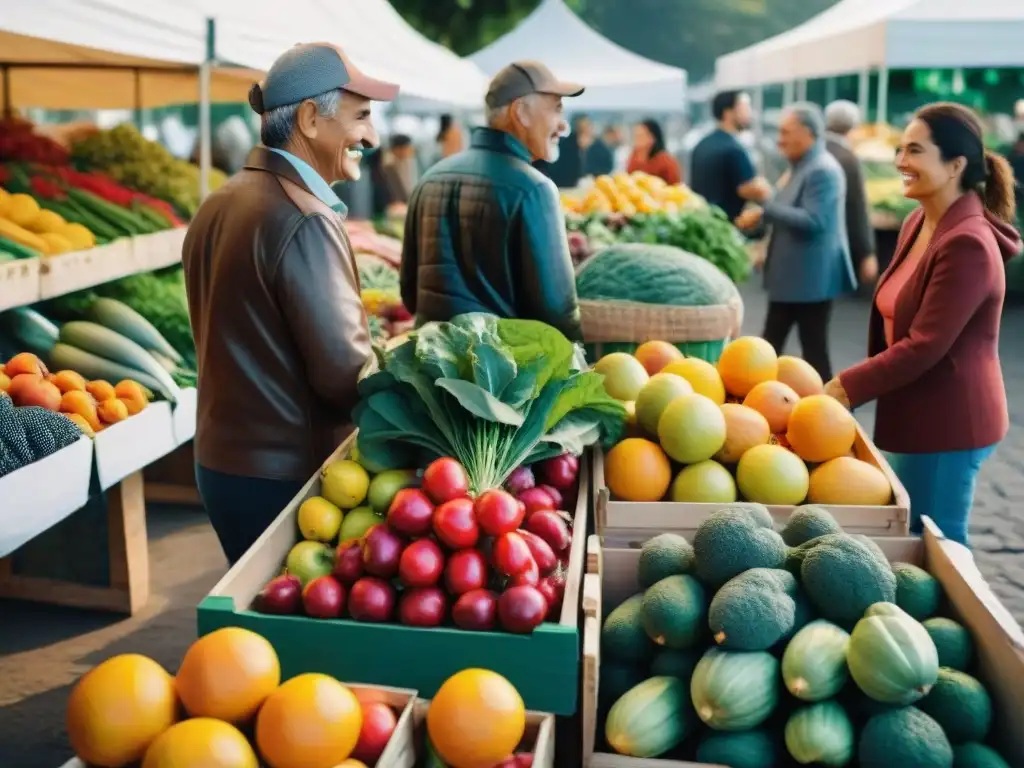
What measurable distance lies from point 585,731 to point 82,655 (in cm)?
267

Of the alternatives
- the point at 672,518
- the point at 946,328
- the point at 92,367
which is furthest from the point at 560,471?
the point at 92,367

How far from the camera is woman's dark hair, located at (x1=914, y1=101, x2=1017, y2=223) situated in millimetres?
3094

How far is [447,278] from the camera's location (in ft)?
11.1

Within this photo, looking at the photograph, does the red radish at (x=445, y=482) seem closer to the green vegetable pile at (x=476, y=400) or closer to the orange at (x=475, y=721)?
the green vegetable pile at (x=476, y=400)

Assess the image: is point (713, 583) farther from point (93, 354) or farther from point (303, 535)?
point (93, 354)

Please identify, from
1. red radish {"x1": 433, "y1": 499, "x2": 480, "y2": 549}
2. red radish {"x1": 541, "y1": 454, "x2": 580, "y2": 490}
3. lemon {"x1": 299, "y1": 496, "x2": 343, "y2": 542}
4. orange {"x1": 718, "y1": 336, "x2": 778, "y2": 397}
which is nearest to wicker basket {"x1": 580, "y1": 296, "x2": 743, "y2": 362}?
orange {"x1": 718, "y1": 336, "x2": 778, "y2": 397}

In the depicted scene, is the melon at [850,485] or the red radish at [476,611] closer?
the red radish at [476,611]

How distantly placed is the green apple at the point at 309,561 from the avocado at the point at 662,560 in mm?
622

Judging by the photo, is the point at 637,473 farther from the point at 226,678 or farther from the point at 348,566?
the point at 226,678

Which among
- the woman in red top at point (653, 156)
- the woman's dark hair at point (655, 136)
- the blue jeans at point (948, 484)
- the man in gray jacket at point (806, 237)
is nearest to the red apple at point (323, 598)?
the blue jeans at point (948, 484)

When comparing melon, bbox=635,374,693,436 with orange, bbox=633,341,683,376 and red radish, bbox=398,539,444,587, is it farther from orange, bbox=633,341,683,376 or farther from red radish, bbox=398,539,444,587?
red radish, bbox=398,539,444,587

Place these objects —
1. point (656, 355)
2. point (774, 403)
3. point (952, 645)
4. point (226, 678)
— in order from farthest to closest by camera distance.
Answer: point (656, 355)
point (774, 403)
point (952, 645)
point (226, 678)

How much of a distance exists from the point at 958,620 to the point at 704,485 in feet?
2.09

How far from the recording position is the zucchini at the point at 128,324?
4.65 meters
